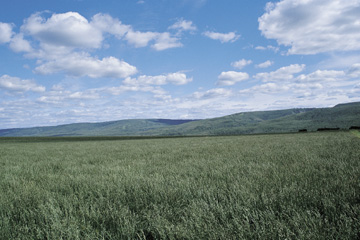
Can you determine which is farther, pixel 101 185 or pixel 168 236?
pixel 101 185

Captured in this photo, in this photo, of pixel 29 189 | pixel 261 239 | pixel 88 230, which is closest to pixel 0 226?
pixel 88 230

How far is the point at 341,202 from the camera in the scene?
2.91 meters

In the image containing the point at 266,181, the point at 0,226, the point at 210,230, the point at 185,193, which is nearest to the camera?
the point at 210,230

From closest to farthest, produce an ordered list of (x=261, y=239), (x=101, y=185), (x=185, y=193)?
1. (x=261, y=239)
2. (x=185, y=193)
3. (x=101, y=185)

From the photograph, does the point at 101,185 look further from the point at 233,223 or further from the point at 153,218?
the point at 233,223

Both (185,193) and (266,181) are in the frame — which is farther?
(266,181)

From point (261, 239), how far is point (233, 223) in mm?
460

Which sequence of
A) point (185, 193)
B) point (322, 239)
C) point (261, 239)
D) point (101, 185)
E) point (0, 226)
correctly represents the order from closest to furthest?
point (322, 239) → point (261, 239) → point (0, 226) → point (185, 193) → point (101, 185)

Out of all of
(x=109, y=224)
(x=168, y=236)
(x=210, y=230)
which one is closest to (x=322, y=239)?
(x=210, y=230)

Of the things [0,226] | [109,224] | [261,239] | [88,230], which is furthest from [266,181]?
[0,226]

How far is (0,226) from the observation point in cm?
279

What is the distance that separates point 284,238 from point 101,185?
154 inches

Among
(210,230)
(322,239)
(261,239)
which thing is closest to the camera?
(322,239)

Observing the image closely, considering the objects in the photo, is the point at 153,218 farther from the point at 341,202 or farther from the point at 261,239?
the point at 341,202
